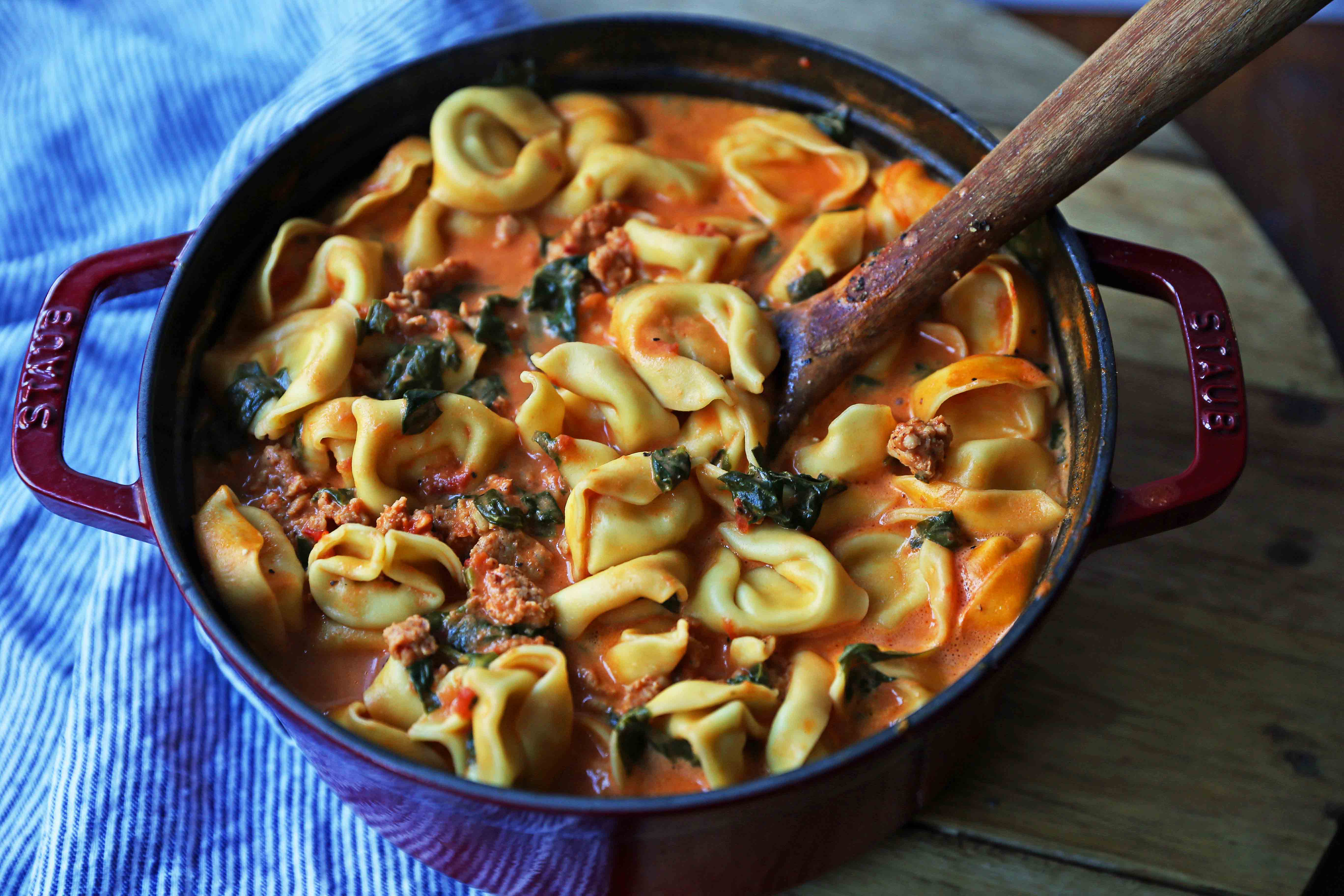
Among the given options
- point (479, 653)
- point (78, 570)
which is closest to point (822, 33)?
point (479, 653)

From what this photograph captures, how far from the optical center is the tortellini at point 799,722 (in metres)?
2.63

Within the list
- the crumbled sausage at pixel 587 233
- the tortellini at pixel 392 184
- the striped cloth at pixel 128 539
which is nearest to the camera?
the striped cloth at pixel 128 539

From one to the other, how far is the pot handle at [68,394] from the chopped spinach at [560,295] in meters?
0.97

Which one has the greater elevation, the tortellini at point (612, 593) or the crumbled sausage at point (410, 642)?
the tortellini at point (612, 593)

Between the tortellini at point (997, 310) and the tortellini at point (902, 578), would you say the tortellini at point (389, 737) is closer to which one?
the tortellini at point (902, 578)

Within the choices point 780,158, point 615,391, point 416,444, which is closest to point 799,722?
point 615,391

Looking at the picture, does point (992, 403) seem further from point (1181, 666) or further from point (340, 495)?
point (340, 495)

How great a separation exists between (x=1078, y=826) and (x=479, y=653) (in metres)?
1.67

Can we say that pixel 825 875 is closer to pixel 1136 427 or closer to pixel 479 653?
pixel 479 653

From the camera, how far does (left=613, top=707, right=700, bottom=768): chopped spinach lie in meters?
2.66

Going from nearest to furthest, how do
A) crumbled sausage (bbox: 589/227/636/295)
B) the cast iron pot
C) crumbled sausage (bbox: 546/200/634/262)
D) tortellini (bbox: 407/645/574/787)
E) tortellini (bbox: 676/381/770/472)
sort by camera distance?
the cast iron pot
tortellini (bbox: 407/645/574/787)
tortellini (bbox: 676/381/770/472)
crumbled sausage (bbox: 589/227/636/295)
crumbled sausage (bbox: 546/200/634/262)

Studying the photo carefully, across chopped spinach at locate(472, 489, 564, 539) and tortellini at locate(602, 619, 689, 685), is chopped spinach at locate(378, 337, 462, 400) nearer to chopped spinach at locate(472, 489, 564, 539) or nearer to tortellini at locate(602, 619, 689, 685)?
chopped spinach at locate(472, 489, 564, 539)

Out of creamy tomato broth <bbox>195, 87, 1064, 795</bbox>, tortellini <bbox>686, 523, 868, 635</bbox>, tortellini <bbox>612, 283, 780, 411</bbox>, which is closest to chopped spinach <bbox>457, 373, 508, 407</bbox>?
creamy tomato broth <bbox>195, 87, 1064, 795</bbox>

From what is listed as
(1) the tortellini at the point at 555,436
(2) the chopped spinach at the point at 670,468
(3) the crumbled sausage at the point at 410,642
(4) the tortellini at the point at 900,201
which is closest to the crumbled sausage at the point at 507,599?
(3) the crumbled sausage at the point at 410,642
